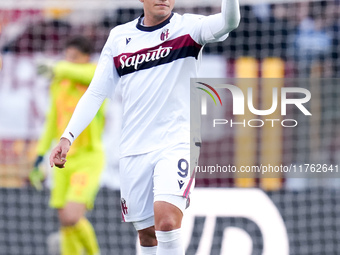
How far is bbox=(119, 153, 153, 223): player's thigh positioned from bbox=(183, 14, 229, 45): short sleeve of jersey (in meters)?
0.68

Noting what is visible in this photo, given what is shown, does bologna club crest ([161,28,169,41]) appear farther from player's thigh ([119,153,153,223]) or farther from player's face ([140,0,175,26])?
player's thigh ([119,153,153,223])

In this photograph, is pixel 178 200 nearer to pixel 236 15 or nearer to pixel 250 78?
pixel 236 15

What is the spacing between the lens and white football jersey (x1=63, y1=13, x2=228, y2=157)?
3.96 m

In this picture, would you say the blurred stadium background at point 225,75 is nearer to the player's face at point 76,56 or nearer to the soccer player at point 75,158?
the soccer player at point 75,158

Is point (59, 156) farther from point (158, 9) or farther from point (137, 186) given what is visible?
point (158, 9)

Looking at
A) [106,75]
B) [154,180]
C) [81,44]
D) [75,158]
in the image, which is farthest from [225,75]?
[154,180]

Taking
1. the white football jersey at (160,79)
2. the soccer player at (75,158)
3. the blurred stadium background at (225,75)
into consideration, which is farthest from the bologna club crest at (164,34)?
the blurred stadium background at (225,75)

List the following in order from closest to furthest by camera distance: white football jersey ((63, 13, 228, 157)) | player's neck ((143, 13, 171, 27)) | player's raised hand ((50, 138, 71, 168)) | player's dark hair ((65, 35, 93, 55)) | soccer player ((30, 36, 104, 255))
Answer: player's raised hand ((50, 138, 71, 168))
white football jersey ((63, 13, 228, 157))
player's neck ((143, 13, 171, 27))
soccer player ((30, 36, 104, 255))
player's dark hair ((65, 35, 93, 55))

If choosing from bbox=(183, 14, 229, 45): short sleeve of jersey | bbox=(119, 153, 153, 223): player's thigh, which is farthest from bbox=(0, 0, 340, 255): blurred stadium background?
bbox=(183, 14, 229, 45): short sleeve of jersey

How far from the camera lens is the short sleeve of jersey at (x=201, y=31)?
12.6 feet

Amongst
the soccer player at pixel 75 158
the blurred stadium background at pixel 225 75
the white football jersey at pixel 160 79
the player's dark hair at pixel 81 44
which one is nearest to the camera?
the white football jersey at pixel 160 79

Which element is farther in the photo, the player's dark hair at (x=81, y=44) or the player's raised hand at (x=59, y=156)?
the player's dark hair at (x=81, y=44)

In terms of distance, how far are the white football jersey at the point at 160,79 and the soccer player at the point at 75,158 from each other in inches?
92.2

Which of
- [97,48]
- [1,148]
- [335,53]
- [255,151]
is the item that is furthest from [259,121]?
[1,148]
